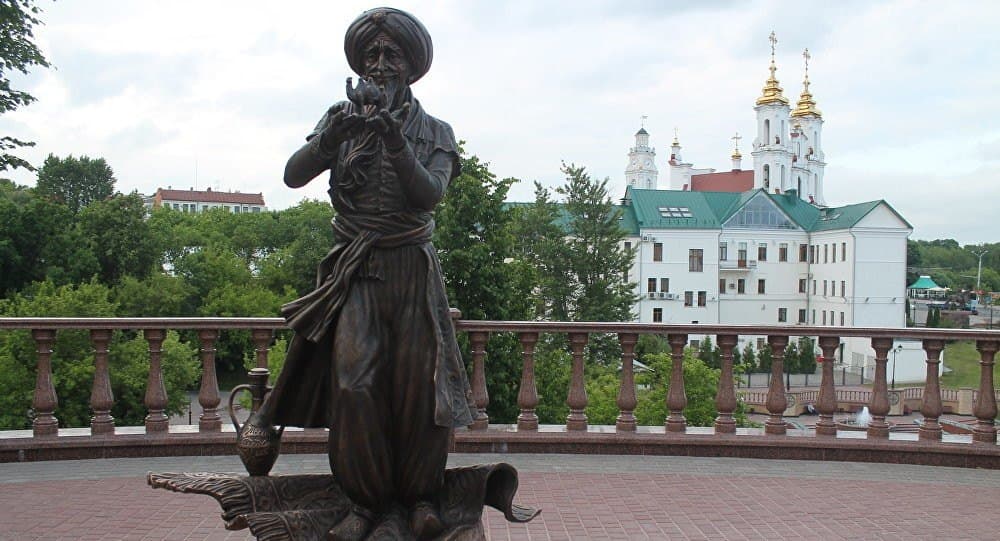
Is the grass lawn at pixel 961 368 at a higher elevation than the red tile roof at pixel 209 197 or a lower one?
lower

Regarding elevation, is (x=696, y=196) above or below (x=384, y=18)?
above

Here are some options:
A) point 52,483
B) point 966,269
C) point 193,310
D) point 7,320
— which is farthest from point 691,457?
point 966,269

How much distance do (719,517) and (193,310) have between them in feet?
175

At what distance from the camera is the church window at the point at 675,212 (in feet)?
234

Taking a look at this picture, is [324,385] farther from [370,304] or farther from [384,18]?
[384,18]

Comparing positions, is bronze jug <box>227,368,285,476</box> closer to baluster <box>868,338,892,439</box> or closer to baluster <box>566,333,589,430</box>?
baluster <box>566,333,589,430</box>

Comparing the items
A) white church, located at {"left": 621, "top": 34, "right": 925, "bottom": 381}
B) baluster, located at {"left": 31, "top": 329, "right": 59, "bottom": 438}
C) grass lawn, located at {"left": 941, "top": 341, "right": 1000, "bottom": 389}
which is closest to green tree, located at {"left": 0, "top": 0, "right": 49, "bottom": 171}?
baluster, located at {"left": 31, "top": 329, "right": 59, "bottom": 438}

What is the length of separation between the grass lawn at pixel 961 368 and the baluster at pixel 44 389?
50.8m

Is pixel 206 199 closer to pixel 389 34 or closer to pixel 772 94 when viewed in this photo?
pixel 772 94

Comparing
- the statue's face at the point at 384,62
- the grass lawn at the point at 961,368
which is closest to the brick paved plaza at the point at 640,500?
the statue's face at the point at 384,62

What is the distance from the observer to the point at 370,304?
3.62 m

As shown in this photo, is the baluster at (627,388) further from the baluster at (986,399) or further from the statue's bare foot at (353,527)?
the statue's bare foot at (353,527)

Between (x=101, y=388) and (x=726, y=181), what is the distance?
101 m

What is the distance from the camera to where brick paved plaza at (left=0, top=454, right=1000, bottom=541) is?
5.18 m
